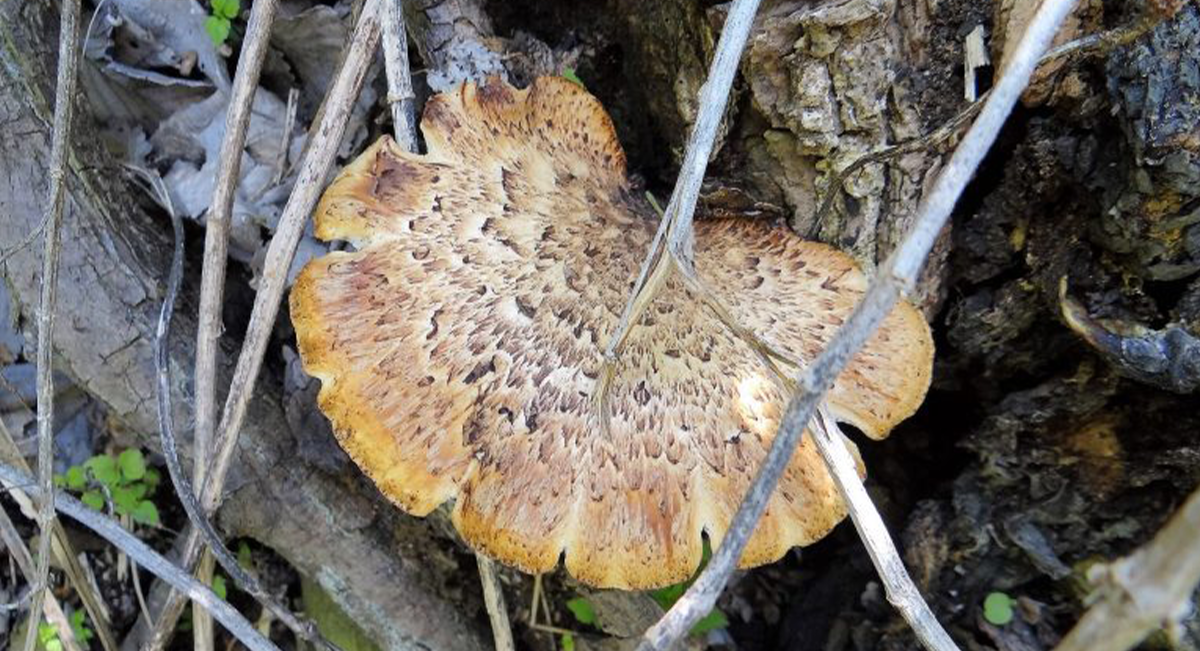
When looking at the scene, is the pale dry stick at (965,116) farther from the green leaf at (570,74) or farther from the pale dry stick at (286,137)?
the pale dry stick at (286,137)

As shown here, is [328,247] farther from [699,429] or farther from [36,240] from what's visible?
[699,429]

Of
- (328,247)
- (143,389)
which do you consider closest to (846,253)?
(328,247)

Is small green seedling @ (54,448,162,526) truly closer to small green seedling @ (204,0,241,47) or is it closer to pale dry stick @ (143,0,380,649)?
pale dry stick @ (143,0,380,649)

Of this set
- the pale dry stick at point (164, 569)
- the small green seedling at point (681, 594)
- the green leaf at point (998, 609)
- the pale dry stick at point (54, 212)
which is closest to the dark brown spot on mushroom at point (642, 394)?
the small green seedling at point (681, 594)

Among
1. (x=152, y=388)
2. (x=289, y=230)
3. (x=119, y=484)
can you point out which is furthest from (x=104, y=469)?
(x=289, y=230)

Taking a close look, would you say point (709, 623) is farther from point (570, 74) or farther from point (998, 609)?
point (570, 74)

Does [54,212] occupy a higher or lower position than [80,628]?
higher

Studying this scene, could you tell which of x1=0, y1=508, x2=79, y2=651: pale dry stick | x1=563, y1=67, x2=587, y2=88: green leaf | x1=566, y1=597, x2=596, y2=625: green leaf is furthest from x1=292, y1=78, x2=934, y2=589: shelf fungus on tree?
x1=0, y1=508, x2=79, y2=651: pale dry stick
